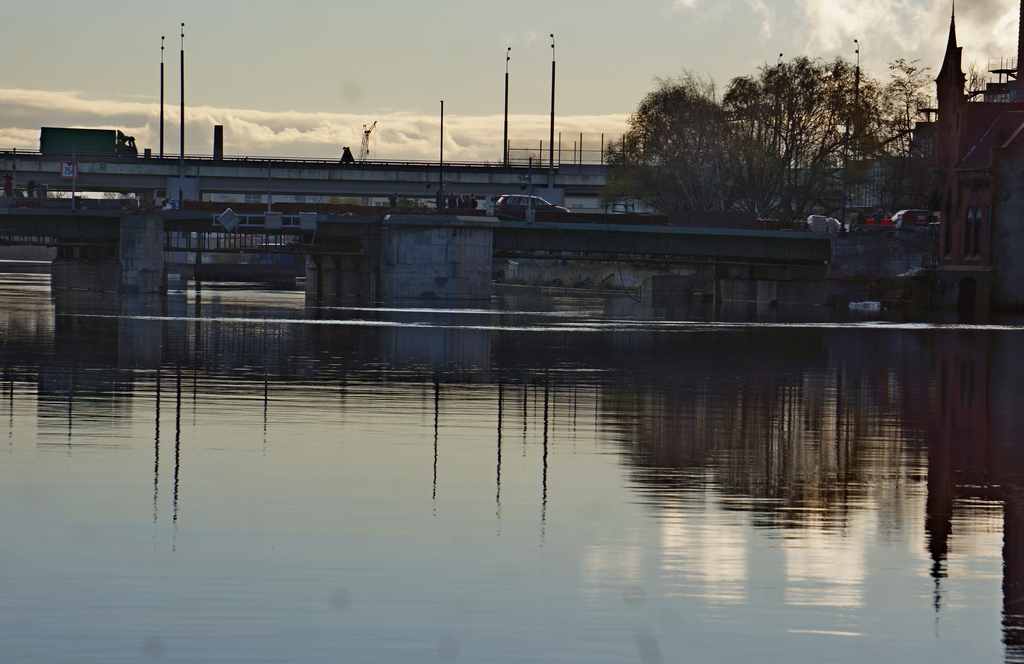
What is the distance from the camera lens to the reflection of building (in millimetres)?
130625

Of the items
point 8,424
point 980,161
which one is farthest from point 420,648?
point 980,161

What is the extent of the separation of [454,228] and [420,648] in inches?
4936

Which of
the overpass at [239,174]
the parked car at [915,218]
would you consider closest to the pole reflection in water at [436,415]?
the parked car at [915,218]

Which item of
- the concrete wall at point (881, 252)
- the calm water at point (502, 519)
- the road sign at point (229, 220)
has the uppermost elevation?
the road sign at point (229, 220)

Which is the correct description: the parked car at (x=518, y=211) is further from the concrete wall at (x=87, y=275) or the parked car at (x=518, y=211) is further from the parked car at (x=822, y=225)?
the concrete wall at (x=87, y=275)

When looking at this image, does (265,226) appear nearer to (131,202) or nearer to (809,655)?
(131,202)

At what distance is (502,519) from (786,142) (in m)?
154

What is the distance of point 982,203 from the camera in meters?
133

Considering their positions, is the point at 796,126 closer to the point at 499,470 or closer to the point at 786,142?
the point at 786,142

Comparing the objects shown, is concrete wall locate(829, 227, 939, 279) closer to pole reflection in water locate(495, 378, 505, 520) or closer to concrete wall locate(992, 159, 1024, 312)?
concrete wall locate(992, 159, 1024, 312)

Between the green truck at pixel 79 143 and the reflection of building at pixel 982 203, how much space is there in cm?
8976

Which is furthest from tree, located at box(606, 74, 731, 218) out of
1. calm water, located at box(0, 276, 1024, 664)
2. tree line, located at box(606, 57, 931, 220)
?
calm water, located at box(0, 276, 1024, 664)

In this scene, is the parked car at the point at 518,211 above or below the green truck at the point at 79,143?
below

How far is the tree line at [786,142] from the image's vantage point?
171875 millimetres
